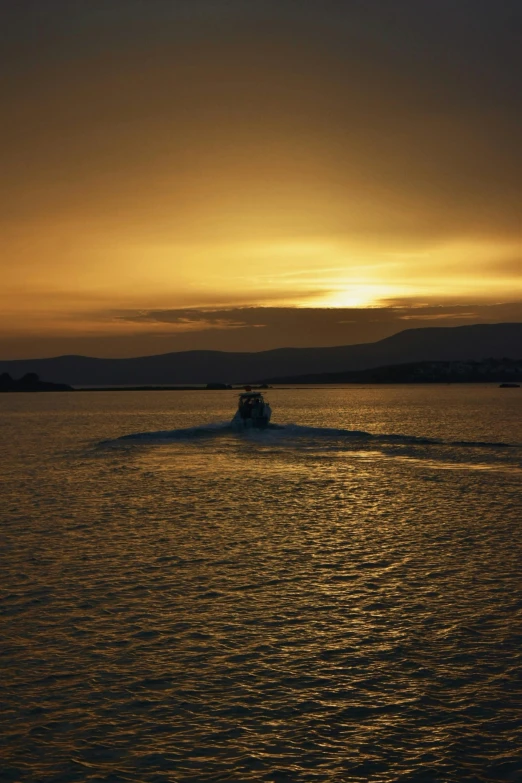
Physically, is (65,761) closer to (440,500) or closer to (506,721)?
(506,721)

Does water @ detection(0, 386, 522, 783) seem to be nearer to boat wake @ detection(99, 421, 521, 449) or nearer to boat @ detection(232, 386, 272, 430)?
boat wake @ detection(99, 421, 521, 449)

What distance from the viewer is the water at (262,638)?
1255 centimetres

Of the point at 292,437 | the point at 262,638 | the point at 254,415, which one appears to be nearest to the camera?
the point at 262,638

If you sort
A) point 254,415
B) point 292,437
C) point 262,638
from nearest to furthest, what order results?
1. point 262,638
2. point 292,437
3. point 254,415

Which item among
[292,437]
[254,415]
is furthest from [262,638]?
[254,415]

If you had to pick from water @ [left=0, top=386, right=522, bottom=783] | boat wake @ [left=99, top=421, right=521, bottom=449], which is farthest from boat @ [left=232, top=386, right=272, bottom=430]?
water @ [left=0, top=386, right=522, bottom=783]

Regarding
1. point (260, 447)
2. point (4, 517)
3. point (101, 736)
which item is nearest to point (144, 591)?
point (101, 736)

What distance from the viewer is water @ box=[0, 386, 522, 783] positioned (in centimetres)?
1255

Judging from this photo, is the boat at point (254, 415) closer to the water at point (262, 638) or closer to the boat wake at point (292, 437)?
the boat wake at point (292, 437)

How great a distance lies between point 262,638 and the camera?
711 inches

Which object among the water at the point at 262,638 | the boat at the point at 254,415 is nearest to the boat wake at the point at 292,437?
the boat at the point at 254,415

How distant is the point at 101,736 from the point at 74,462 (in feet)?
174

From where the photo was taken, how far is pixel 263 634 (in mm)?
18344

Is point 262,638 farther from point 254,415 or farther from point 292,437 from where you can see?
point 254,415
